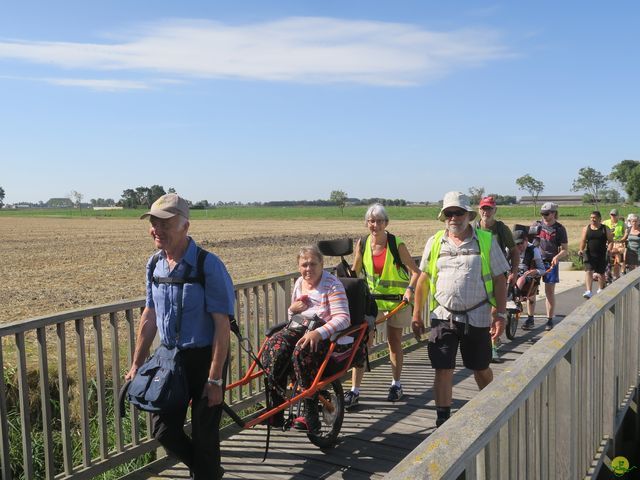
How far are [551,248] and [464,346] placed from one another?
5532 millimetres

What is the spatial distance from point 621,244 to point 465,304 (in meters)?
12.0

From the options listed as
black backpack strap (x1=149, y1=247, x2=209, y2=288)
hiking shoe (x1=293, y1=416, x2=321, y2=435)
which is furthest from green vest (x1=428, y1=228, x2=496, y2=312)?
black backpack strap (x1=149, y1=247, x2=209, y2=288)

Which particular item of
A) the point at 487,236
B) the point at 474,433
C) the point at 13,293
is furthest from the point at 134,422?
the point at 13,293

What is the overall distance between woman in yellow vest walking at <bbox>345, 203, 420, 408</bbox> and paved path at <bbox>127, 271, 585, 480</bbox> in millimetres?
279

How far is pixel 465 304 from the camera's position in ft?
15.6

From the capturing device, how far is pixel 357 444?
16.1 feet

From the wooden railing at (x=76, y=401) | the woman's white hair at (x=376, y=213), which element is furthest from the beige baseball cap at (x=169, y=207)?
the woman's white hair at (x=376, y=213)

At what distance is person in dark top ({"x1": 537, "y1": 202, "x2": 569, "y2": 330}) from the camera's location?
9.48 metres

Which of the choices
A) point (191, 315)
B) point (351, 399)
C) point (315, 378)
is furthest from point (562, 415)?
point (351, 399)

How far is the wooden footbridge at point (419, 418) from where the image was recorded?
2070 mm

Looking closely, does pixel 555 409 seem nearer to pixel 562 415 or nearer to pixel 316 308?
pixel 562 415

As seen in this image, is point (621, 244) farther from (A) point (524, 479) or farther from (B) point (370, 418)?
(A) point (524, 479)

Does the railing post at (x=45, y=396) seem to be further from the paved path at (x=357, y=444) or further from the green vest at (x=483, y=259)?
the green vest at (x=483, y=259)

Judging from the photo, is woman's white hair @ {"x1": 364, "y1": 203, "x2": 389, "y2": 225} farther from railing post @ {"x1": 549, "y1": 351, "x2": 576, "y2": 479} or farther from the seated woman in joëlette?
railing post @ {"x1": 549, "y1": 351, "x2": 576, "y2": 479}
